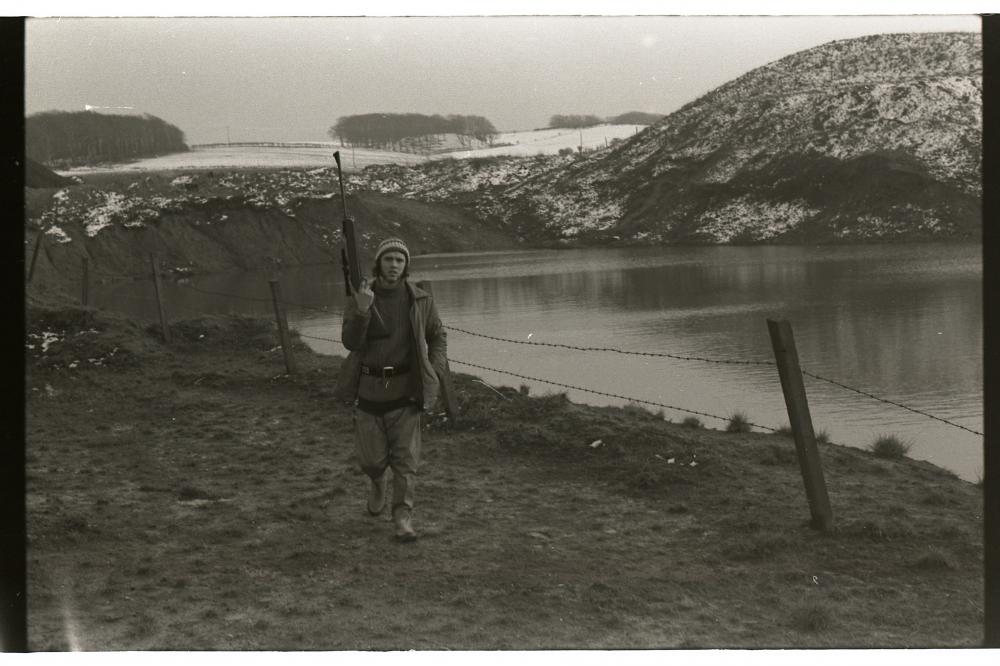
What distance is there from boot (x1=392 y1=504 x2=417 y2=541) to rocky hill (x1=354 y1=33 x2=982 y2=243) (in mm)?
35549

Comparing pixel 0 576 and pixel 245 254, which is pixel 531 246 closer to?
pixel 245 254

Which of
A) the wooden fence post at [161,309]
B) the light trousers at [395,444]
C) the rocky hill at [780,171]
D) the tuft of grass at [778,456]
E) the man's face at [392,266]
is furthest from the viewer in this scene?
the rocky hill at [780,171]

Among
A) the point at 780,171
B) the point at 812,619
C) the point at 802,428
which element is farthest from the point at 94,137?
the point at 780,171

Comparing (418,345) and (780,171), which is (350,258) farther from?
(780,171)

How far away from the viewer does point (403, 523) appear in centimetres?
658

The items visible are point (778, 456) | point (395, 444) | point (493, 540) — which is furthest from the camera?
point (778, 456)

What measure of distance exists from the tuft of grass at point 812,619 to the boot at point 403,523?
8.35ft

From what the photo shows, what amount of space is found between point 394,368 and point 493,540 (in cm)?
138

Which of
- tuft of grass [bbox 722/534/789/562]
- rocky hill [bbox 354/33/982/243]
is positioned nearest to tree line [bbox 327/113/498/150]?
tuft of grass [bbox 722/534/789/562]

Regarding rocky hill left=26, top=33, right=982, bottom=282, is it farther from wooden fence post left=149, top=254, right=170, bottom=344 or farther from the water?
wooden fence post left=149, top=254, right=170, bottom=344

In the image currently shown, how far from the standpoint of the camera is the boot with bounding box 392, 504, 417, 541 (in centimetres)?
655

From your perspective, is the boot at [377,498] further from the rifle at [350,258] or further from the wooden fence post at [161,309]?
the wooden fence post at [161,309]

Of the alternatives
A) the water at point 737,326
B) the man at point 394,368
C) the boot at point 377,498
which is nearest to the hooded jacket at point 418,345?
the man at point 394,368

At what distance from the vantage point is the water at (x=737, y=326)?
13.6 metres
